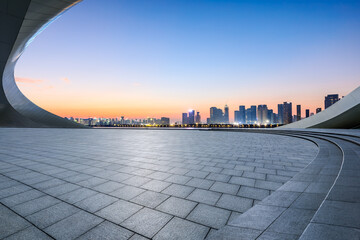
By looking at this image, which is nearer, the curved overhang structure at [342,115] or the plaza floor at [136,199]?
the plaza floor at [136,199]

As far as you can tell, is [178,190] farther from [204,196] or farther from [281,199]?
[281,199]

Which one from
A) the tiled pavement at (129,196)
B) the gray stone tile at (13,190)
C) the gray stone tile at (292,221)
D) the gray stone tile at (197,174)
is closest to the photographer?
the gray stone tile at (292,221)

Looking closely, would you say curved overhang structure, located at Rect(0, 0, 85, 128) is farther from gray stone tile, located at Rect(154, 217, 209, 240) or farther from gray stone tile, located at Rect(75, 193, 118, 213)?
gray stone tile, located at Rect(154, 217, 209, 240)

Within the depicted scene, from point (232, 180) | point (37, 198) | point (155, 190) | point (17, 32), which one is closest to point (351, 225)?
point (232, 180)

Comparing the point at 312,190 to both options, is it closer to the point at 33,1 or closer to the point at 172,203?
the point at 172,203

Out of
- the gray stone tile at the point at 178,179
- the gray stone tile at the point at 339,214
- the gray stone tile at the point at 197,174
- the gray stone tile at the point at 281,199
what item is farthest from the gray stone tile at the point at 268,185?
the gray stone tile at the point at 178,179

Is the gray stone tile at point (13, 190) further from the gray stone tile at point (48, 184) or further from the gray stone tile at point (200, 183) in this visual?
the gray stone tile at point (200, 183)

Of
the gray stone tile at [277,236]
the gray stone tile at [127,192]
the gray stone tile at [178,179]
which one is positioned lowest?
the gray stone tile at [127,192]

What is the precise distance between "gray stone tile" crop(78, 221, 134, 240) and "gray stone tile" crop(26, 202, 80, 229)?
0.66 metres

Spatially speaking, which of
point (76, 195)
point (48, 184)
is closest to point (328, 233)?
point (76, 195)

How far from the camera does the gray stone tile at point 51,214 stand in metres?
2.36

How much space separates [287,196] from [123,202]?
9.12 feet

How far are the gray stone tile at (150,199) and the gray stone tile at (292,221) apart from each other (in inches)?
66.7

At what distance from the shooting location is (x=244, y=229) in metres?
2.04
